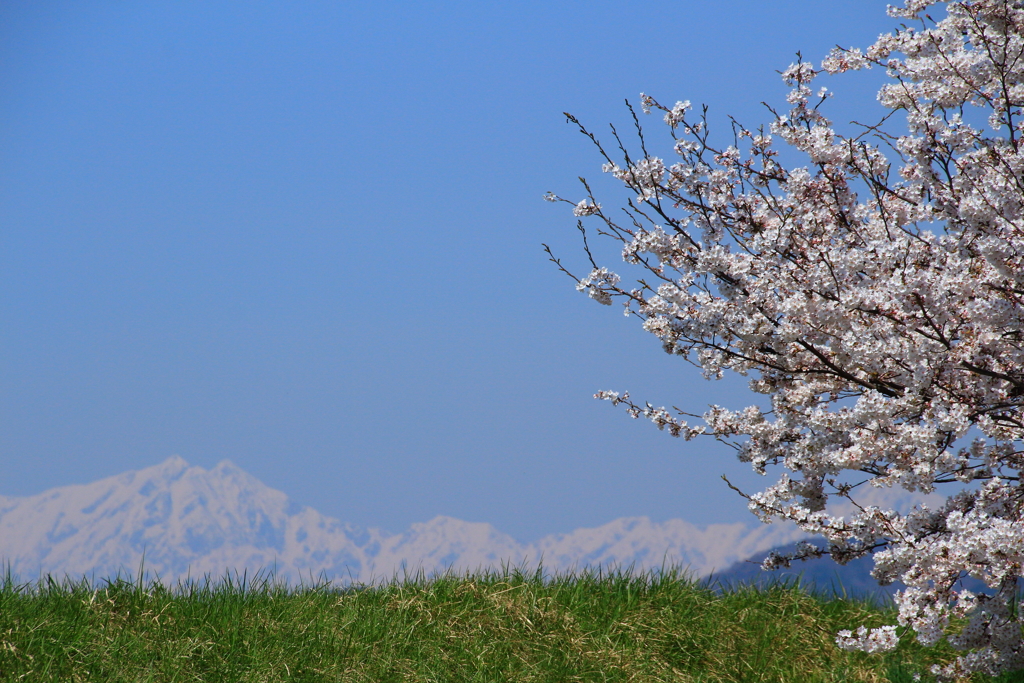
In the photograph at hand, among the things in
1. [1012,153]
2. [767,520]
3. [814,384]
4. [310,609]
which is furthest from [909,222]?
[310,609]

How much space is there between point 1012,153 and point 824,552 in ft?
10.4

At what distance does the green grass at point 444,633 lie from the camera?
6.43m

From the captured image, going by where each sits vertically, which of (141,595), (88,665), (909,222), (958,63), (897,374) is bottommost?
(88,665)

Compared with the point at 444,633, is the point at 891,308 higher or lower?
higher

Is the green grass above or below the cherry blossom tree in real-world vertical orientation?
below

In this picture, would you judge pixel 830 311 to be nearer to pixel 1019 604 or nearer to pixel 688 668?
pixel 1019 604

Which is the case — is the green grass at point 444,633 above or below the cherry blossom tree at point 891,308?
below

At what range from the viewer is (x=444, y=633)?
716 cm

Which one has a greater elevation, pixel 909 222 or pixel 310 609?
pixel 909 222

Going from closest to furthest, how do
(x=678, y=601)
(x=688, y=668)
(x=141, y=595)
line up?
(x=688, y=668) < (x=141, y=595) < (x=678, y=601)

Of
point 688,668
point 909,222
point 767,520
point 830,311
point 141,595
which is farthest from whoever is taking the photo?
point 141,595

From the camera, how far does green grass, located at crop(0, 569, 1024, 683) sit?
6430 mm

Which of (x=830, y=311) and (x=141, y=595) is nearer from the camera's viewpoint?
(x=830, y=311)

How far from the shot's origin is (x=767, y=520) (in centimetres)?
588
